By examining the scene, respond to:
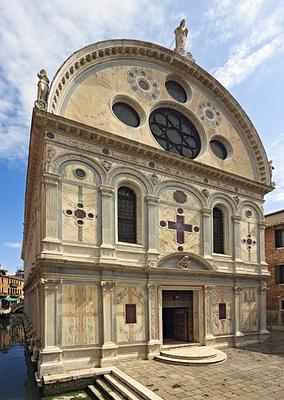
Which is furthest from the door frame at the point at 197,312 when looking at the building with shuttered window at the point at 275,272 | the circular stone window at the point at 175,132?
the building with shuttered window at the point at 275,272

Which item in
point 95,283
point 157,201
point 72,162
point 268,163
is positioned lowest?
point 95,283

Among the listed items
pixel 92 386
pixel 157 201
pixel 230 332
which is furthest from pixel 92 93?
pixel 230 332

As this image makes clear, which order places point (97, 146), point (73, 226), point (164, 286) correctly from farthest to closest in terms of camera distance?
point (164, 286)
point (97, 146)
point (73, 226)

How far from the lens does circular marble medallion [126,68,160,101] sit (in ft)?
54.3

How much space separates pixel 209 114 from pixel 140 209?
811 cm

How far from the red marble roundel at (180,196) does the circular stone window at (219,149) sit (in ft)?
13.9

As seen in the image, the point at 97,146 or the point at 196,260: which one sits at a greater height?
the point at 97,146

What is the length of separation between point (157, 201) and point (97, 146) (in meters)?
3.91

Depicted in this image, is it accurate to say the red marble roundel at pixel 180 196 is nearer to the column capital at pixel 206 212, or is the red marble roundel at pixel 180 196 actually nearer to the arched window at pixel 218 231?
the column capital at pixel 206 212

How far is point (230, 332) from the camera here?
17.6 meters

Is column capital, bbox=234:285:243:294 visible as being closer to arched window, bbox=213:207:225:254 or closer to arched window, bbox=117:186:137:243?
arched window, bbox=213:207:225:254

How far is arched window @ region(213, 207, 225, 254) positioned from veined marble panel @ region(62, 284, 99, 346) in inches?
322

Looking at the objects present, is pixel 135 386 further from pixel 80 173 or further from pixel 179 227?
pixel 80 173

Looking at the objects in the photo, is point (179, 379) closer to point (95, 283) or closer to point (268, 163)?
point (95, 283)
